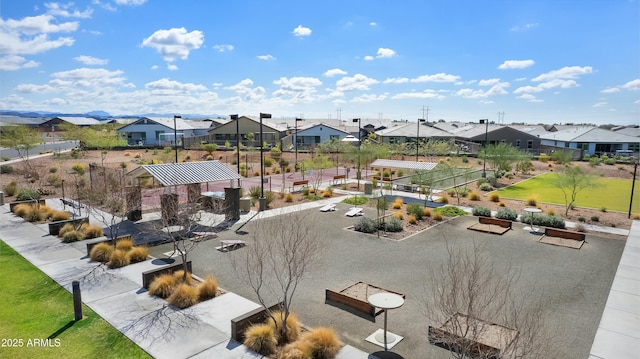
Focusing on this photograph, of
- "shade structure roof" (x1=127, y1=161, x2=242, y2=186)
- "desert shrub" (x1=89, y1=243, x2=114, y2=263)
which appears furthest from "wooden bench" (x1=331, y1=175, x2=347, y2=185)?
"desert shrub" (x1=89, y1=243, x2=114, y2=263)

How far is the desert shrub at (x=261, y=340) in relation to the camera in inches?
379

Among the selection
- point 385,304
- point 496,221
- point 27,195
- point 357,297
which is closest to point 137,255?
point 357,297

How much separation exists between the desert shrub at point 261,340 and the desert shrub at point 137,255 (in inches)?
314

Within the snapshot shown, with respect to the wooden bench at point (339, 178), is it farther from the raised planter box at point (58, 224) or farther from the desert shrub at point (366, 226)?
the raised planter box at point (58, 224)

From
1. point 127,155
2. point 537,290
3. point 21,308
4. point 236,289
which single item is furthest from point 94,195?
point 127,155

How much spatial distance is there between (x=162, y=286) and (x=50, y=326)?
3.06 m

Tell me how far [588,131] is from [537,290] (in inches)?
2982

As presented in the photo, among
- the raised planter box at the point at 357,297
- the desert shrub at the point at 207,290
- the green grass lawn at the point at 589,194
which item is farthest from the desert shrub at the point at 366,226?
the green grass lawn at the point at 589,194

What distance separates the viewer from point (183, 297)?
476 inches

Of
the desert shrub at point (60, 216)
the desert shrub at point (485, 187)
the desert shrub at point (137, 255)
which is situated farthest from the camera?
the desert shrub at point (485, 187)

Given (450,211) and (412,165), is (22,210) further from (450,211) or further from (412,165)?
(450,211)

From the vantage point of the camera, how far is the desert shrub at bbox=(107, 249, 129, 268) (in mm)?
15188

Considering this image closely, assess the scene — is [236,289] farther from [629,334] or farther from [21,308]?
[629,334]

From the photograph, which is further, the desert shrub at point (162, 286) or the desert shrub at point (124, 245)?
the desert shrub at point (124, 245)
